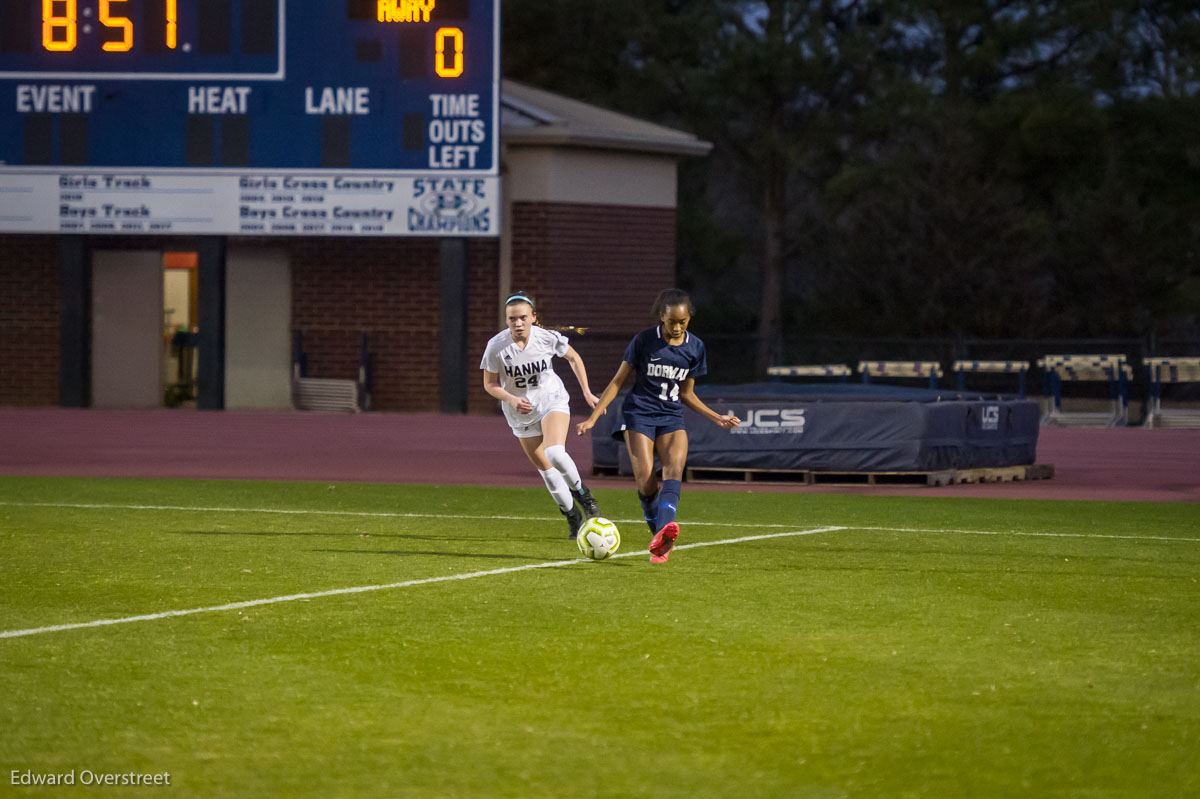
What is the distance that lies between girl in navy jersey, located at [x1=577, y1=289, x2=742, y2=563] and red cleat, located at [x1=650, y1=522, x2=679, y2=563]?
17 mm

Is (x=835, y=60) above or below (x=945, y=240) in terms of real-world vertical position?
above

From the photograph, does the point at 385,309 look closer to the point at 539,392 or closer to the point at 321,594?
the point at 539,392

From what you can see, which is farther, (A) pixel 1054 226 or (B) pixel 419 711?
(A) pixel 1054 226

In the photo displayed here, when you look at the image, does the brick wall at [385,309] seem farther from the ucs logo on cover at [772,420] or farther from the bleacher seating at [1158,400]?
the ucs logo on cover at [772,420]

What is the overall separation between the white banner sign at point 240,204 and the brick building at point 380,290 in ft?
4.95

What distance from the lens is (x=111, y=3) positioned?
2742 cm

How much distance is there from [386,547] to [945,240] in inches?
1115

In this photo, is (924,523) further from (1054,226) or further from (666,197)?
(1054,226)

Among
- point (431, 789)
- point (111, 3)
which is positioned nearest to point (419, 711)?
point (431, 789)

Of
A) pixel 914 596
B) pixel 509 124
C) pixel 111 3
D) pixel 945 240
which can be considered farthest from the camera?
pixel 945 240

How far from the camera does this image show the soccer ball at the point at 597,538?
35.4ft

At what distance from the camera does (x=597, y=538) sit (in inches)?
425

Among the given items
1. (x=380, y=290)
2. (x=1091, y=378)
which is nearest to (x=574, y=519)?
(x=380, y=290)

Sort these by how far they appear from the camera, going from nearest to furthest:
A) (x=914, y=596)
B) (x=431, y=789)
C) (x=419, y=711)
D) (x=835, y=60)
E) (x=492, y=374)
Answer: (x=431, y=789) → (x=419, y=711) → (x=914, y=596) → (x=492, y=374) → (x=835, y=60)
